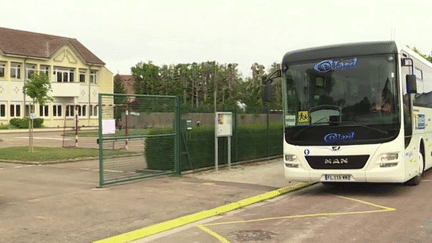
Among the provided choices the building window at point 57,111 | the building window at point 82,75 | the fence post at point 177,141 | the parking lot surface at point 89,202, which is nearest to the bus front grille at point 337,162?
the parking lot surface at point 89,202

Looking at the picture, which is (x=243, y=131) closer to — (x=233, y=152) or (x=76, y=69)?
(x=233, y=152)

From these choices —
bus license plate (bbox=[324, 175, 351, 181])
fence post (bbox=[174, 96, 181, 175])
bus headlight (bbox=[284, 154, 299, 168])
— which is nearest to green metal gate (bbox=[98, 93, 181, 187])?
fence post (bbox=[174, 96, 181, 175])

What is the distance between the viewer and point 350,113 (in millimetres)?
10102

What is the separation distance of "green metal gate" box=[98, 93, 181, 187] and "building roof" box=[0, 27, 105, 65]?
40533 mm

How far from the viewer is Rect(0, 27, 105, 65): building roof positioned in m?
50.2

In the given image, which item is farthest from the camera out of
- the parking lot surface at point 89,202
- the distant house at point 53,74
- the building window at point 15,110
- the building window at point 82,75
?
the building window at point 82,75

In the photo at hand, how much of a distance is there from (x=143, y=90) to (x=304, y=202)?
86762mm

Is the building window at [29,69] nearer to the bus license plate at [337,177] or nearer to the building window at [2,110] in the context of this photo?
the building window at [2,110]

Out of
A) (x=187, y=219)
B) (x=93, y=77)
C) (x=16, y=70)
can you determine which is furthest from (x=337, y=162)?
(x=93, y=77)

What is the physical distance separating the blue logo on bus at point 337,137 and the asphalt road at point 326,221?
1.22 m

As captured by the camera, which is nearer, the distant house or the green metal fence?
the green metal fence

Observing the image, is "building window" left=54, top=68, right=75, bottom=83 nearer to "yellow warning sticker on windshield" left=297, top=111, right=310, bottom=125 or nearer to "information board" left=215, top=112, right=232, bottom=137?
"information board" left=215, top=112, right=232, bottom=137

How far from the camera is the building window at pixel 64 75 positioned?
5497 centimetres

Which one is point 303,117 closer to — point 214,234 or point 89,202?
point 214,234
